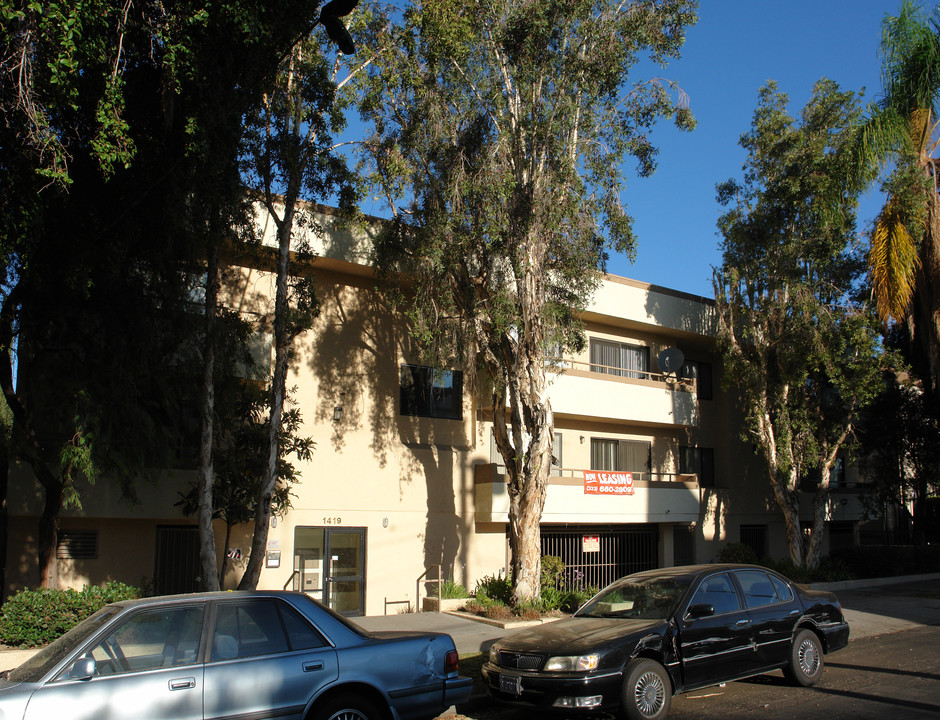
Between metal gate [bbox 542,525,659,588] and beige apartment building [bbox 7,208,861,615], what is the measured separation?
0.05 metres

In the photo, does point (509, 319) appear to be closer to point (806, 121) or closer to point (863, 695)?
point (863, 695)

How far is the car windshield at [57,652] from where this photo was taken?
5.57 metres

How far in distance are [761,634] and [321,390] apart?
37.6ft

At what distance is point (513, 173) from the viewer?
16.1 m

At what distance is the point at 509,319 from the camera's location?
15469 mm

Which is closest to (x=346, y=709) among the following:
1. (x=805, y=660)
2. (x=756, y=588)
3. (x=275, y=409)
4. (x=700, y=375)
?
(x=756, y=588)

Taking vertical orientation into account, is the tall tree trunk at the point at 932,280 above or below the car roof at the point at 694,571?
above

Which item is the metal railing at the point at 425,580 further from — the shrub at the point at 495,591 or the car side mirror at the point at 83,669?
the car side mirror at the point at 83,669

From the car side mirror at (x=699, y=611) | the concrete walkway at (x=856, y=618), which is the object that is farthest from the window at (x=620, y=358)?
the car side mirror at (x=699, y=611)

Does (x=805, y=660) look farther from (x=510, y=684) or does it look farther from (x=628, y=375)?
(x=628, y=375)

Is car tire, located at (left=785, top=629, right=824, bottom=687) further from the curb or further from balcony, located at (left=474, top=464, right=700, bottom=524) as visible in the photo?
the curb

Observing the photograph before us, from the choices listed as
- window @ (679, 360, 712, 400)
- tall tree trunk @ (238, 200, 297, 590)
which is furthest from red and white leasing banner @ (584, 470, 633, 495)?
tall tree trunk @ (238, 200, 297, 590)

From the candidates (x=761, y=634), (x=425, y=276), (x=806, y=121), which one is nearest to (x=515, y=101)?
(x=425, y=276)

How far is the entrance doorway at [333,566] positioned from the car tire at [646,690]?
10737 millimetres
